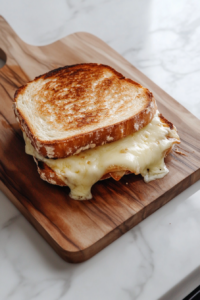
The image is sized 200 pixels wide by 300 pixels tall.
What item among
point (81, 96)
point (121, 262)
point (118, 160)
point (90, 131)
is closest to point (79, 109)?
point (81, 96)

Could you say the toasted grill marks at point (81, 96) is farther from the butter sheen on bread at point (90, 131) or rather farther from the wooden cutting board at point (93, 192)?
the wooden cutting board at point (93, 192)

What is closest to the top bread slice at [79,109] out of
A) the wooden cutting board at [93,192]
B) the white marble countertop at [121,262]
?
the wooden cutting board at [93,192]

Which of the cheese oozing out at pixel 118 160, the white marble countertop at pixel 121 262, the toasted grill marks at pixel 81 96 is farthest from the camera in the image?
the toasted grill marks at pixel 81 96

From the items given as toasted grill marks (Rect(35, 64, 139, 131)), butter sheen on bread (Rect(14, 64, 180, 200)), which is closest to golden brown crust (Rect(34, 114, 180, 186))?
butter sheen on bread (Rect(14, 64, 180, 200))

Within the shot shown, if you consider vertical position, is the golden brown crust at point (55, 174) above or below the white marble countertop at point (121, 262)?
above

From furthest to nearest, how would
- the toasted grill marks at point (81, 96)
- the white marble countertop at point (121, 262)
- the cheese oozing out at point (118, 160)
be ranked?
the toasted grill marks at point (81, 96) → the cheese oozing out at point (118, 160) → the white marble countertop at point (121, 262)

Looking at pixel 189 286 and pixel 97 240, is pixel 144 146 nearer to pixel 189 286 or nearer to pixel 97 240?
pixel 97 240
